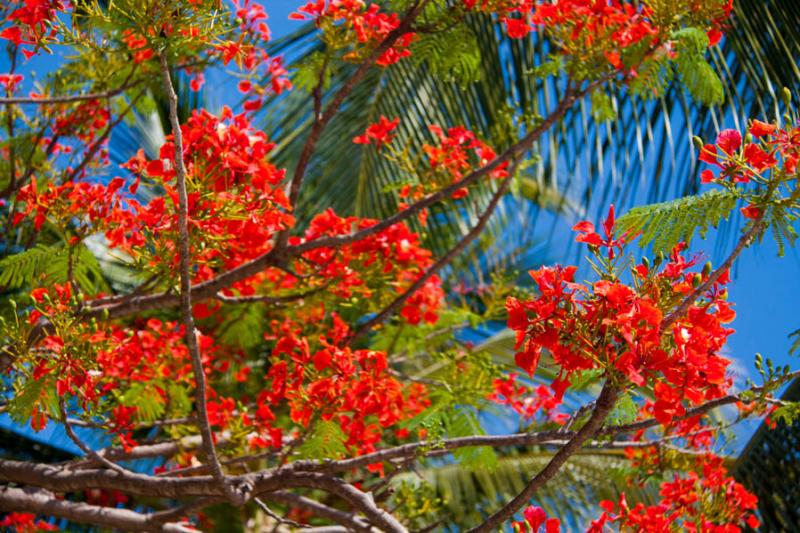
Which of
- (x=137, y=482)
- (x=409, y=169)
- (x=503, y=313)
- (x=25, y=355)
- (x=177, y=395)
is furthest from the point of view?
(x=503, y=313)

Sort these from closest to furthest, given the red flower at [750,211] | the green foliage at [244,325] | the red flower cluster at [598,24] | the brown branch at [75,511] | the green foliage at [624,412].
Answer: the red flower at [750,211] → the green foliage at [624,412] → the brown branch at [75,511] → the red flower cluster at [598,24] → the green foliage at [244,325]

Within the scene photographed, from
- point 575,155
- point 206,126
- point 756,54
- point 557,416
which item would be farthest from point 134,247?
point 756,54

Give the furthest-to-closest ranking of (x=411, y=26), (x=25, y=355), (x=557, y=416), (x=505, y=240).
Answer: (x=505, y=240)
(x=557, y=416)
(x=411, y=26)
(x=25, y=355)

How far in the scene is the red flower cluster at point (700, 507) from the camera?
2766 millimetres

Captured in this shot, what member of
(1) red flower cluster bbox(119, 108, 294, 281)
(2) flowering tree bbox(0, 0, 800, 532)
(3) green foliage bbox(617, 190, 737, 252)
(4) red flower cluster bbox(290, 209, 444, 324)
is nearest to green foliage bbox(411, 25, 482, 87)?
(2) flowering tree bbox(0, 0, 800, 532)

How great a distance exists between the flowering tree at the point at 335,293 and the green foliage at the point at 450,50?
5 centimetres

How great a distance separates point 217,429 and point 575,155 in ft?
7.12

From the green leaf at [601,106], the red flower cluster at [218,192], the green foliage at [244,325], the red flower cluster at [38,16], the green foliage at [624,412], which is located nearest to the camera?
the green foliage at [624,412]

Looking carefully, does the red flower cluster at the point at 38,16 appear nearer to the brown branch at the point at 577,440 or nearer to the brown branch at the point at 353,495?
the brown branch at the point at 353,495

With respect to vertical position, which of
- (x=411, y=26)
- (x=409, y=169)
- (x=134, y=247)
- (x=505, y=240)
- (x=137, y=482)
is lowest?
(x=137, y=482)

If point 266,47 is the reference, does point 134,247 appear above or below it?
below

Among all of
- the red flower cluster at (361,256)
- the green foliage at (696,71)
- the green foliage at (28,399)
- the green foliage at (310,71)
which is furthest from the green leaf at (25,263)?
the green foliage at (696,71)

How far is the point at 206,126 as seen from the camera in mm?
2379

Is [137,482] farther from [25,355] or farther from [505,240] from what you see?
[505,240]
